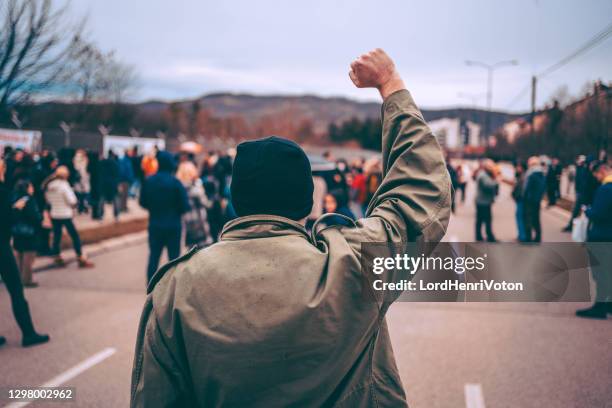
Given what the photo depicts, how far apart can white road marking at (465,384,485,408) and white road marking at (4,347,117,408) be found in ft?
10.7

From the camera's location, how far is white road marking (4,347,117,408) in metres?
4.29

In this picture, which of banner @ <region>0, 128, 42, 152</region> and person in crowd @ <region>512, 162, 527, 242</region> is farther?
banner @ <region>0, 128, 42, 152</region>

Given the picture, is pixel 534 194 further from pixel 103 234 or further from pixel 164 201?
pixel 103 234

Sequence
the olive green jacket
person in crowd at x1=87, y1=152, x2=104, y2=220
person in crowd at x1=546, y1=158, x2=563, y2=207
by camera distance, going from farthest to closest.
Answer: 1. person in crowd at x1=546, y1=158, x2=563, y2=207
2. person in crowd at x1=87, y1=152, x2=104, y2=220
3. the olive green jacket

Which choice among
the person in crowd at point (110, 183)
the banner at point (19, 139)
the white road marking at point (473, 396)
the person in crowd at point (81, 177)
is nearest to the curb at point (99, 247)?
the person in crowd at point (110, 183)

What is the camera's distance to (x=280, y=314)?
1.31 meters

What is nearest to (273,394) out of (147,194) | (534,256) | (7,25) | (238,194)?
(238,194)

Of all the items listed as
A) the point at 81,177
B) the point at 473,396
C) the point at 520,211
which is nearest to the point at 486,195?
the point at 520,211

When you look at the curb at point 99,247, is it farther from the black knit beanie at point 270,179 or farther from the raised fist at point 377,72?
the raised fist at point 377,72

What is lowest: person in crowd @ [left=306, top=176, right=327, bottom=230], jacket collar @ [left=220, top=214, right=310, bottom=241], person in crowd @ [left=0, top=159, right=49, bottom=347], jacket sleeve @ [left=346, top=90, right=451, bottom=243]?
person in crowd @ [left=0, top=159, right=49, bottom=347]

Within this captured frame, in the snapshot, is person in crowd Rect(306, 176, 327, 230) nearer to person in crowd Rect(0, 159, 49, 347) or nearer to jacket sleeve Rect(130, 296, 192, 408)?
person in crowd Rect(0, 159, 49, 347)

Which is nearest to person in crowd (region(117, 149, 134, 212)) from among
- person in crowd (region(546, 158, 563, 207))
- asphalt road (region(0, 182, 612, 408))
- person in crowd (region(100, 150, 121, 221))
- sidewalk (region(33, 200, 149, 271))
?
sidewalk (region(33, 200, 149, 271))

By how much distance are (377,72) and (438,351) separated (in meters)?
4.40

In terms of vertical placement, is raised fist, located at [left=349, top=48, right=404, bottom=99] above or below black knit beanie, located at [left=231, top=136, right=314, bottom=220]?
above
